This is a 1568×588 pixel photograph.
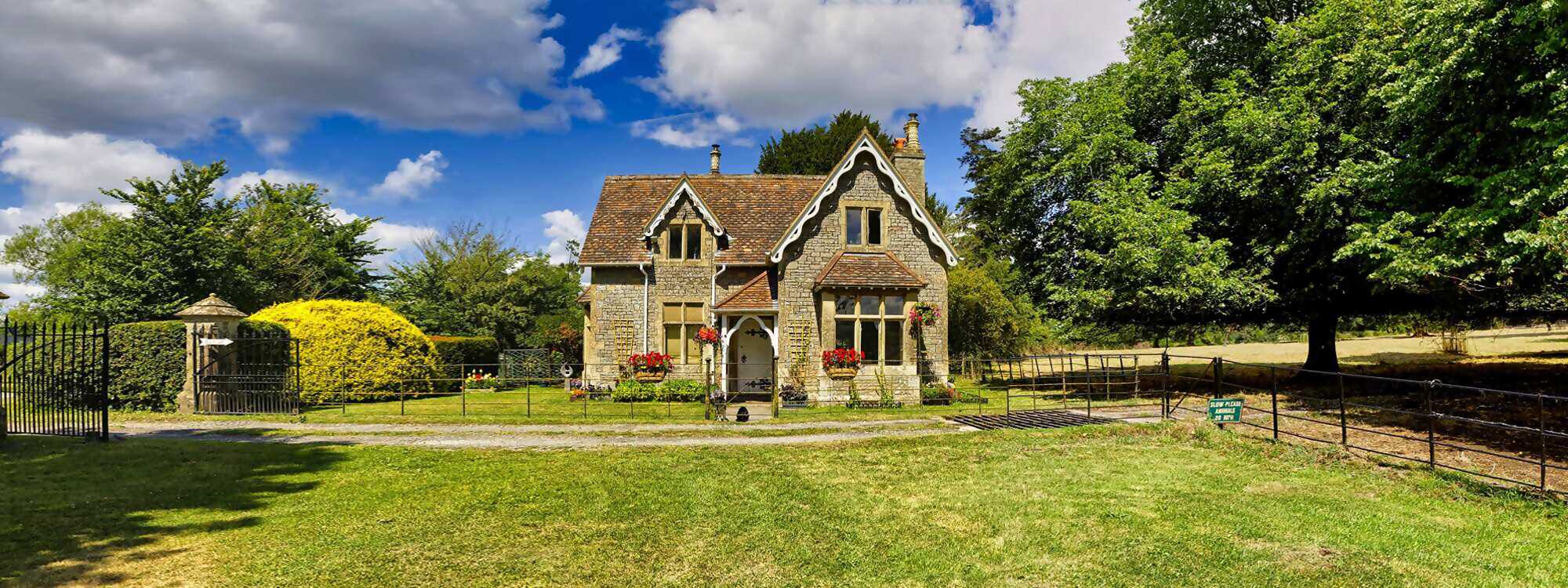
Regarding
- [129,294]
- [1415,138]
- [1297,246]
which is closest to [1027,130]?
[1297,246]

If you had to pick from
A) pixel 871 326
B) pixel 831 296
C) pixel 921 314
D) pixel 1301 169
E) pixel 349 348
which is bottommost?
pixel 349 348

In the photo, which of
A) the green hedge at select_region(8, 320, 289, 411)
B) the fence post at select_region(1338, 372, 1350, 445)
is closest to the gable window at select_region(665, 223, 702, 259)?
the green hedge at select_region(8, 320, 289, 411)

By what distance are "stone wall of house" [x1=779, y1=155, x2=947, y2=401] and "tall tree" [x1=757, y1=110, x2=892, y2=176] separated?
21996 mm

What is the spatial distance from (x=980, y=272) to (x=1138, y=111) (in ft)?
45.8

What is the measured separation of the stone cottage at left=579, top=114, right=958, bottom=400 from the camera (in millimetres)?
23062

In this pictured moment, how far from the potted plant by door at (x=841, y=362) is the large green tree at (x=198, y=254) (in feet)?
87.4

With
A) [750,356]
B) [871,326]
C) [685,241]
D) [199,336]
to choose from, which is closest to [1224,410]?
[871,326]

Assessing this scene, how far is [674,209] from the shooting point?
25.5 meters

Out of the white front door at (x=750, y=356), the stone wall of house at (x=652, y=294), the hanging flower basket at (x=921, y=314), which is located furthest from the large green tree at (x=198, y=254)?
the hanging flower basket at (x=921, y=314)

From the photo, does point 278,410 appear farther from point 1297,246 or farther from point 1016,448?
point 1297,246

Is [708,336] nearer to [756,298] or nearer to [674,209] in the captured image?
[756,298]

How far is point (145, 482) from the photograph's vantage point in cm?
1025

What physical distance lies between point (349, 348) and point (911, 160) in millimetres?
20529

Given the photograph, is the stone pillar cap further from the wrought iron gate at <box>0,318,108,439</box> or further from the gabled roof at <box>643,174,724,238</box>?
the gabled roof at <box>643,174,724,238</box>
